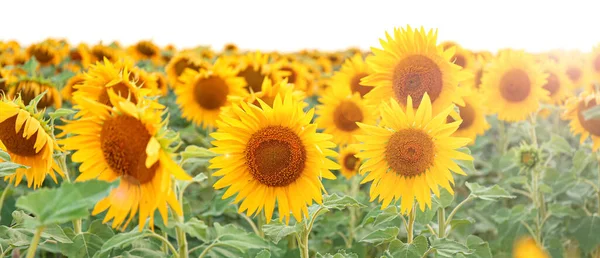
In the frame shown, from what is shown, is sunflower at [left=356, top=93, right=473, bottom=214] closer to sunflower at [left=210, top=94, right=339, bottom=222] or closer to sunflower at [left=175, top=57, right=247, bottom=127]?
sunflower at [left=210, top=94, right=339, bottom=222]

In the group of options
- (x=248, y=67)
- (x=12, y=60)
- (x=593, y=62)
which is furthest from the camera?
(x=12, y=60)

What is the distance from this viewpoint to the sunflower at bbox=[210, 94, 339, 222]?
7.13ft

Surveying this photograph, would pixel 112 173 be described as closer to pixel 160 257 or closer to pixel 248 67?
pixel 160 257

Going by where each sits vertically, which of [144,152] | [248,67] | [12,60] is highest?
[144,152]

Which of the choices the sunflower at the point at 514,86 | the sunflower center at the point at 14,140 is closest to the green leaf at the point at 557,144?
the sunflower at the point at 514,86

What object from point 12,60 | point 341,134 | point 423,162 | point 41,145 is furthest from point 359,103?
point 12,60

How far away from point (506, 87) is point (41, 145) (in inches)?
129

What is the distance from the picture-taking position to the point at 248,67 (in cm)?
486

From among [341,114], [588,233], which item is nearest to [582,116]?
[588,233]

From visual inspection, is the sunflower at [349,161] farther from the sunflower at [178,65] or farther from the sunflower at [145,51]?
the sunflower at [145,51]

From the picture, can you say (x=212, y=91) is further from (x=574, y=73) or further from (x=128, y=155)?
(x=574, y=73)

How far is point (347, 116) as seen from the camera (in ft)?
13.3

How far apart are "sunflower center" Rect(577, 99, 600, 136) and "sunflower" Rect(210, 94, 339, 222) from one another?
206 cm

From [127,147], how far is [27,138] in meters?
0.57
